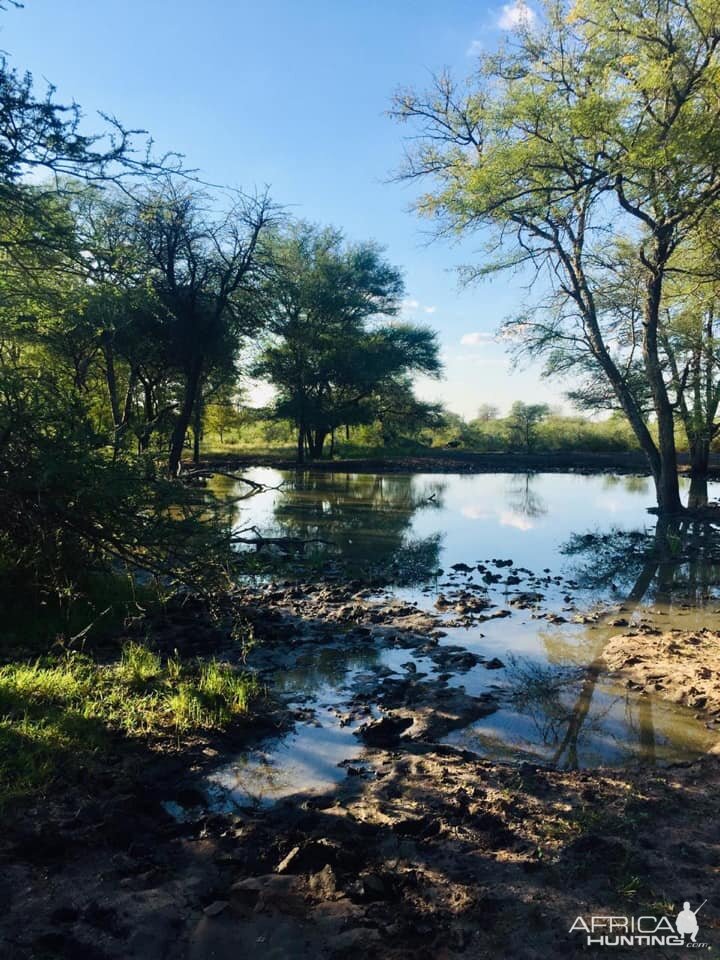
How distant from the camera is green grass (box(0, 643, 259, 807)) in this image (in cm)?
411

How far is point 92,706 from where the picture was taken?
193 inches

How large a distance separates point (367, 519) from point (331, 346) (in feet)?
77.6

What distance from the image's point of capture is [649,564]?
41.7 ft

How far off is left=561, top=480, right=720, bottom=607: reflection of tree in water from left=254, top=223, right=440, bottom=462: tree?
79.7 feet

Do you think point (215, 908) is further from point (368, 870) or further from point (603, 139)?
point (603, 139)

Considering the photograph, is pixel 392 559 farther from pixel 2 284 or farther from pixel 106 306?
pixel 2 284

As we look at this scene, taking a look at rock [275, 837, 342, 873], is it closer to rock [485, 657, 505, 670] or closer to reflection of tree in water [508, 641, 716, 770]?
reflection of tree in water [508, 641, 716, 770]

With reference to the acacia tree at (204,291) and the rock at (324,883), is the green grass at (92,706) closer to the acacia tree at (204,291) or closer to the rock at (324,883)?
the rock at (324,883)

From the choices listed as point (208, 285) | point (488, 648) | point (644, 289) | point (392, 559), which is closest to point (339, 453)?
point (208, 285)

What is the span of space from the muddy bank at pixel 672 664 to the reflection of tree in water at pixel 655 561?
7.64 feet

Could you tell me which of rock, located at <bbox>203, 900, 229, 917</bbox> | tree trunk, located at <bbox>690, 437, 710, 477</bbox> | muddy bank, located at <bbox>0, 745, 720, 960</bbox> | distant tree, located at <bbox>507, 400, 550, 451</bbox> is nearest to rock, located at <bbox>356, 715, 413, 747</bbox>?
muddy bank, located at <bbox>0, 745, 720, 960</bbox>

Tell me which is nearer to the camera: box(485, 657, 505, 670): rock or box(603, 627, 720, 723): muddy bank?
box(603, 627, 720, 723): muddy bank

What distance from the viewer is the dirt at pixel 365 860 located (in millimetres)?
2744

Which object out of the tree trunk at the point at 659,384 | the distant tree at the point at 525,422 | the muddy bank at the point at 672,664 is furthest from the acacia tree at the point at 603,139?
the distant tree at the point at 525,422
